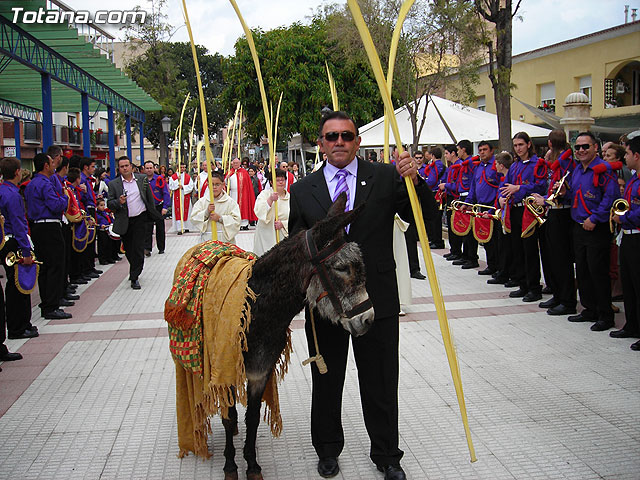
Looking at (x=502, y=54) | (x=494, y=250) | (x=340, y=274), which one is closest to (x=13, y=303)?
(x=340, y=274)

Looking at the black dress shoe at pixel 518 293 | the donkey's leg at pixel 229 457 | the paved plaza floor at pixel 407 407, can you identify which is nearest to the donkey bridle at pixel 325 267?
the donkey's leg at pixel 229 457

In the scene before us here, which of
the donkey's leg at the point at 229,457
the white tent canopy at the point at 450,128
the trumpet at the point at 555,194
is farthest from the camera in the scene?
the white tent canopy at the point at 450,128

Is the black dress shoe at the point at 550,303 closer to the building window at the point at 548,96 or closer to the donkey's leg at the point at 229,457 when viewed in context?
the donkey's leg at the point at 229,457

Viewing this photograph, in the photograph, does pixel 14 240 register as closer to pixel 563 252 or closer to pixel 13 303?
pixel 13 303

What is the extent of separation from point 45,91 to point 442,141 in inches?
392

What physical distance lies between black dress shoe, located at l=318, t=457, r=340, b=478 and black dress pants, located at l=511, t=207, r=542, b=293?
18.0ft

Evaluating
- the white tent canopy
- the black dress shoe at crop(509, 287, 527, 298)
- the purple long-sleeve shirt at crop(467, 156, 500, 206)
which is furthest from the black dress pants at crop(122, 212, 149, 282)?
the white tent canopy

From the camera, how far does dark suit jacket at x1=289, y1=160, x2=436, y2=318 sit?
11.5 feet

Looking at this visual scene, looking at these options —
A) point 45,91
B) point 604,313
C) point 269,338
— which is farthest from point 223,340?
point 45,91

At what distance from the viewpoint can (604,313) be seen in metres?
6.91

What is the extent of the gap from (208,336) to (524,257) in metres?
6.44

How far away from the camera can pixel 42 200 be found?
7668 mm

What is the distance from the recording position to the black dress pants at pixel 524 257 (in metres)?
8.40

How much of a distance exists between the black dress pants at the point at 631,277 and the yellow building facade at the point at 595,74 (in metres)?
16.3
